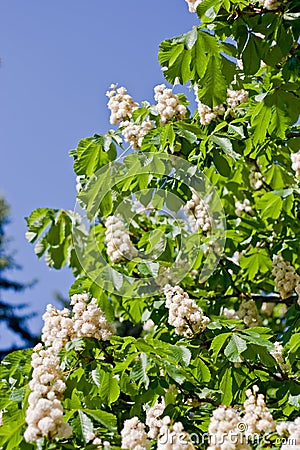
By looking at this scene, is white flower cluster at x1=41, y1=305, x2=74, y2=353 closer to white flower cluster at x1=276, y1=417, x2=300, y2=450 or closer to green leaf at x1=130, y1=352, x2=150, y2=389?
green leaf at x1=130, y1=352, x2=150, y2=389

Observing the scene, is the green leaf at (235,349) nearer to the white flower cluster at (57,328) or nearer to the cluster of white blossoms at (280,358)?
Result: the cluster of white blossoms at (280,358)

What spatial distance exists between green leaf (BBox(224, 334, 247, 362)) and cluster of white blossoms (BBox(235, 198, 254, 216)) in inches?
78.4

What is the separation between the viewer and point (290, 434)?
1955mm

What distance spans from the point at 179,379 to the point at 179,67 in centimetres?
126

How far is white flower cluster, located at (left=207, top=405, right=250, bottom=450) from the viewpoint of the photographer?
6.25 ft

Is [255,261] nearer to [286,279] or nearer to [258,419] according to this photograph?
[286,279]

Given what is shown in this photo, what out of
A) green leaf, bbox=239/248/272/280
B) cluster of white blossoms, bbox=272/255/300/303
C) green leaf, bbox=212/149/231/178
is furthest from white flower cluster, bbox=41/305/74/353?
green leaf, bbox=239/248/272/280

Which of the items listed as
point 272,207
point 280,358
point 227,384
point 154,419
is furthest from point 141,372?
point 272,207

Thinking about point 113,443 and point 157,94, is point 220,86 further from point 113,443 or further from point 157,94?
point 113,443

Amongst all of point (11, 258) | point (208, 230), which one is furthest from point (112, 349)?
point (11, 258)

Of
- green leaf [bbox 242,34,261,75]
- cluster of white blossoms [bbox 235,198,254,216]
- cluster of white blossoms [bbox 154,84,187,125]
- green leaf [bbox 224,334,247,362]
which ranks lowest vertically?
green leaf [bbox 224,334,247,362]

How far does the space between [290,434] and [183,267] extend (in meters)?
1.78

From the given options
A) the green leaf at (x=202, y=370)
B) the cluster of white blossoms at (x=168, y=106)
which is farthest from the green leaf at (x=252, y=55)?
the green leaf at (x=202, y=370)

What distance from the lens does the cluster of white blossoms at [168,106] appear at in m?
3.35
